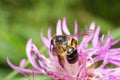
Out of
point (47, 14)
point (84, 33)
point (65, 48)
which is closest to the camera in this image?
point (65, 48)

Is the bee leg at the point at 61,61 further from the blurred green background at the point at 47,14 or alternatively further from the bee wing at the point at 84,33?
the blurred green background at the point at 47,14

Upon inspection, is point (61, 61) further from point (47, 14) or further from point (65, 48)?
point (47, 14)

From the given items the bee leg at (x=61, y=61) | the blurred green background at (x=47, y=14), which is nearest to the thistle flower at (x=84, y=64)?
the bee leg at (x=61, y=61)

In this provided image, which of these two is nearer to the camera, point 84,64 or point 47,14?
point 84,64

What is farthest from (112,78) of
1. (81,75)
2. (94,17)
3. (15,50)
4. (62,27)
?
(94,17)

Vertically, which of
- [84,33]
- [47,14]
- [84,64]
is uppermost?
[84,33]

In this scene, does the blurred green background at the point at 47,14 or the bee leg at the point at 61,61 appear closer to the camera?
the bee leg at the point at 61,61

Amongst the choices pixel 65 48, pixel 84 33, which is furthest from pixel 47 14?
pixel 65 48

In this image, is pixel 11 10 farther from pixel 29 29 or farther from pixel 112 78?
pixel 112 78
